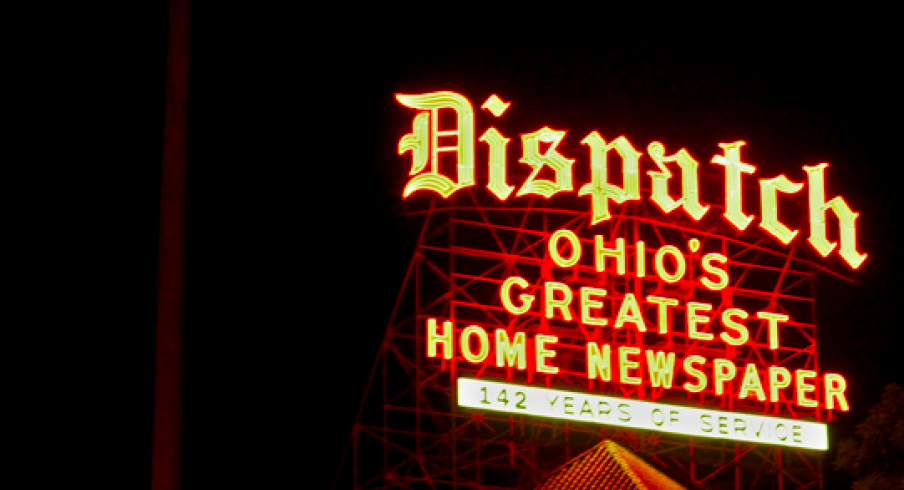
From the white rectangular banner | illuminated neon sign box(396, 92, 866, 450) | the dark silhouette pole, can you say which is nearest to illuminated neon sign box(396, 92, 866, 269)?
illuminated neon sign box(396, 92, 866, 450)

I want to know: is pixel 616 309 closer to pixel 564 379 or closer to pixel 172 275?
pixel 564 379

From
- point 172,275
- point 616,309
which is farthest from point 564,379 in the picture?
point 172,275

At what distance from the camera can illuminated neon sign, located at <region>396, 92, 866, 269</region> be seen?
80.1ft

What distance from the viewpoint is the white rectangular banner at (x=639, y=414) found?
2211 cm

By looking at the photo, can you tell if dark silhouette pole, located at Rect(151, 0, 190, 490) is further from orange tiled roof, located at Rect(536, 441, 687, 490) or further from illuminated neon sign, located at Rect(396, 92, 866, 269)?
illuminated neon sign, located at Rect(396, 92, 866, 269)

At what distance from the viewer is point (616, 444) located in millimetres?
22438

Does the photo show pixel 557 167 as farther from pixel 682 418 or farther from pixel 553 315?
pixel 682 418

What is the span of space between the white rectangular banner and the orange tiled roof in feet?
2.14

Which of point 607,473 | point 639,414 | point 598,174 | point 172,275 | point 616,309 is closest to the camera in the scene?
point 172,275

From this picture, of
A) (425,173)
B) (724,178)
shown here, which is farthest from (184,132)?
(724,178)

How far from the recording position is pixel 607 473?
21.1 meters

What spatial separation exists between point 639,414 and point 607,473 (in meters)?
2.09

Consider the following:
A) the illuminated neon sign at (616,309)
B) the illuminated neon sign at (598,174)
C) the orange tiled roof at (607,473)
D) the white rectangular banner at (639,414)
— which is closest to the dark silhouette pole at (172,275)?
the orange tiled roof at (607,473)

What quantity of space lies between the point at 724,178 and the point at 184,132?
17.3 m
